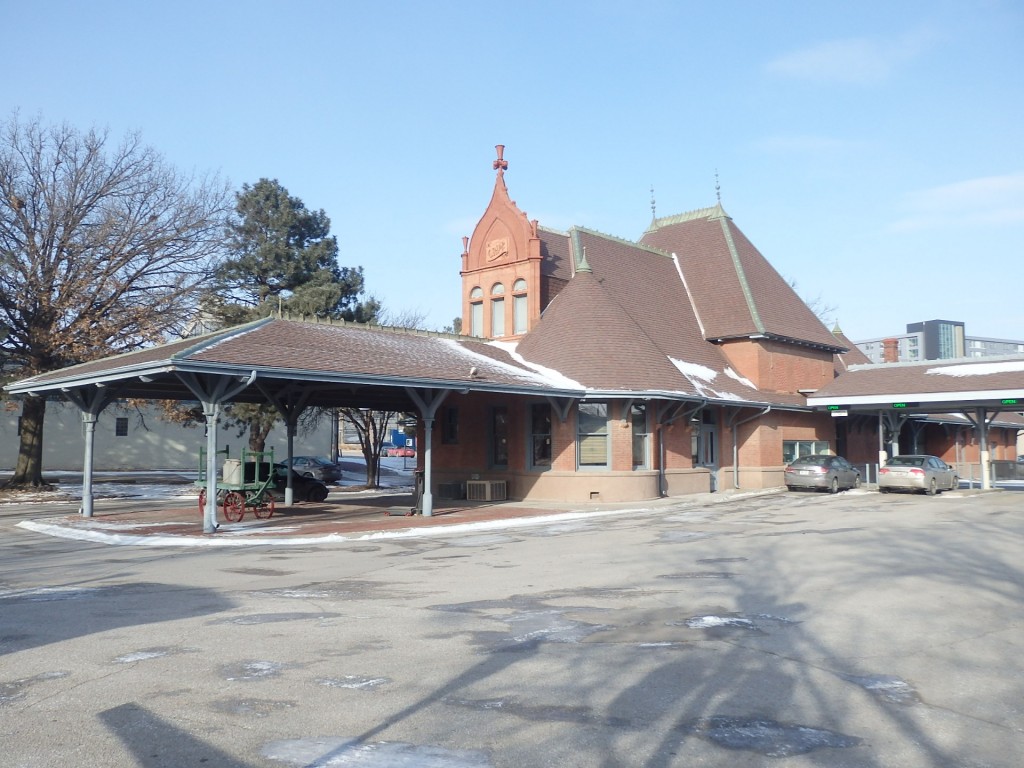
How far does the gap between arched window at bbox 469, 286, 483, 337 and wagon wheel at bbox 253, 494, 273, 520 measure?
12407mm

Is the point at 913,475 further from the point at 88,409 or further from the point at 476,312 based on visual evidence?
the point at 88,409

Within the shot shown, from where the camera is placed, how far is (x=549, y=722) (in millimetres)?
5809

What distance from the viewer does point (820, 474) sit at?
3036 cm

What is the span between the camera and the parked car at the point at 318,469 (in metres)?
44.2

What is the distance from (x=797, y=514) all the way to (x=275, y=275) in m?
28.7

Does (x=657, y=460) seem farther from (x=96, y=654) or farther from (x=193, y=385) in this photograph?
(x=96, y=654)

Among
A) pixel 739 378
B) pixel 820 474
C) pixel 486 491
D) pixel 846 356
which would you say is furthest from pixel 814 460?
pixel 846 356

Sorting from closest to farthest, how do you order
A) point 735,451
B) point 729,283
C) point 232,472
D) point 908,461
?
point 232,472, point 908,461, point 735,451, point 729,283

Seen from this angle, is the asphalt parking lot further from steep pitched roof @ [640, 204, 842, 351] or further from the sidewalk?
steep pitched roof @ [640, 204, 842, 351]

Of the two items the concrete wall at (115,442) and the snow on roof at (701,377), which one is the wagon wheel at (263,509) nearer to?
the snow on roof at (701,377)

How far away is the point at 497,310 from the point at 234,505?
46.5 ft

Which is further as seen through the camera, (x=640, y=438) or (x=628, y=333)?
(x=628, y=333)

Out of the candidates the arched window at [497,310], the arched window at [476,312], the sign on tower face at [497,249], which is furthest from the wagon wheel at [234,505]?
the sign on tower face at [497,249]

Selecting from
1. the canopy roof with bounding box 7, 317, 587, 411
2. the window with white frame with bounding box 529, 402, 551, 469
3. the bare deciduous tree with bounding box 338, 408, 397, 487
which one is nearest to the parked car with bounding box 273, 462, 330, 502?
the canopy roof with bounding box 7, 317, 587, 411
